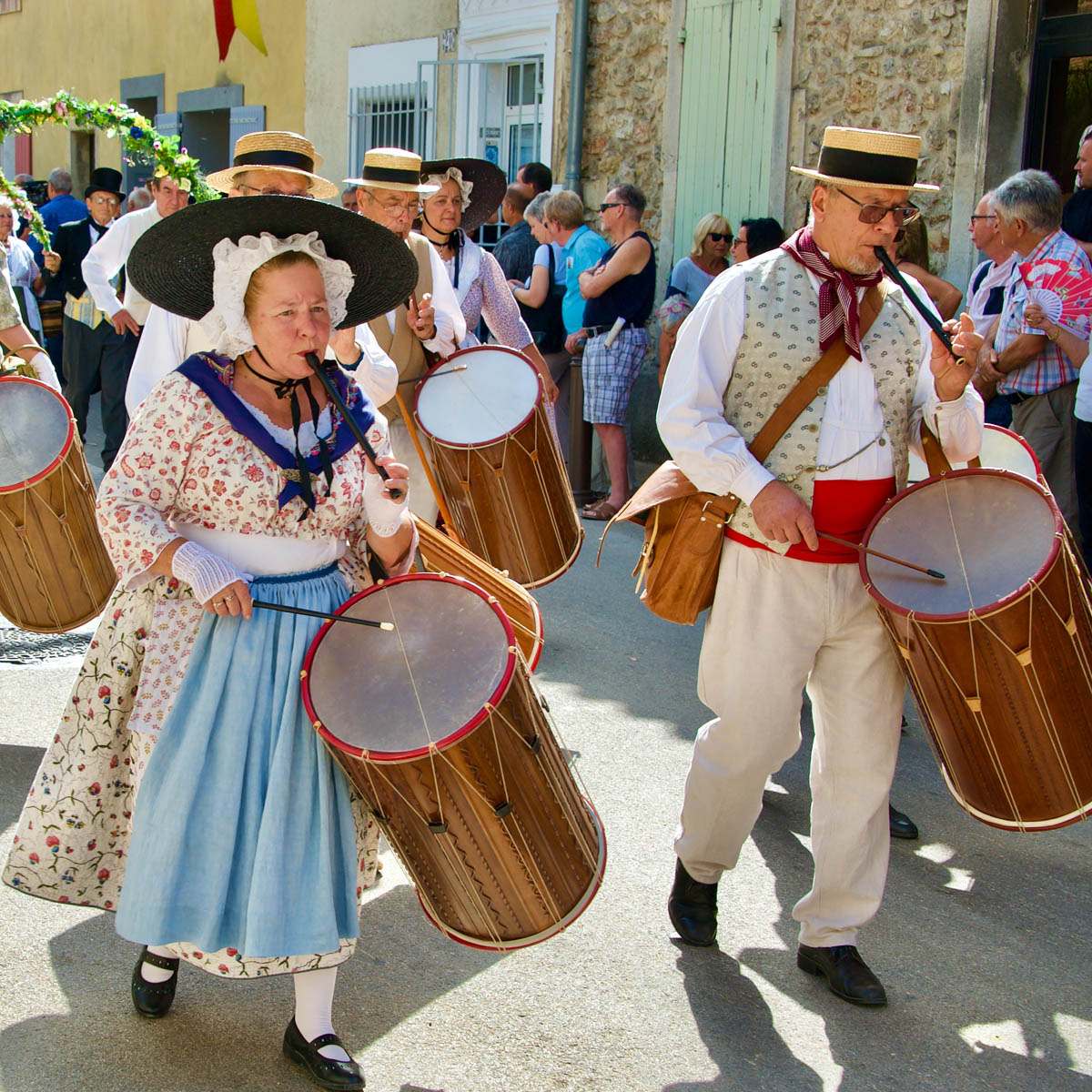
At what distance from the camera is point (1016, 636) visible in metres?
2.90

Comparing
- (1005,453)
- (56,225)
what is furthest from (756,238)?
(56,225)

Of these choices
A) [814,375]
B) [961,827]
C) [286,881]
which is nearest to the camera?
[286,881]

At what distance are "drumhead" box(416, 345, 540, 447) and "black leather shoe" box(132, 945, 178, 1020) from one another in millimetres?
2123

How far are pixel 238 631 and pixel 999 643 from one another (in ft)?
5.04

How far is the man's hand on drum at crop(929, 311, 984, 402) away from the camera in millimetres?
3084

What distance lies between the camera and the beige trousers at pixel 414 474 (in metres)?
5.00

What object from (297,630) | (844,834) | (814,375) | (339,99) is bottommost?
(844,834)

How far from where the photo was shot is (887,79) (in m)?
8.69

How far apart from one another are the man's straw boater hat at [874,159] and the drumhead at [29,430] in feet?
8.24

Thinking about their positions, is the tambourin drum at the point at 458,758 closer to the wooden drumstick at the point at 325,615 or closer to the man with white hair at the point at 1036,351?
the wooden drumstick at the point at 325,615

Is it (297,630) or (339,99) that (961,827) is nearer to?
(297,630)

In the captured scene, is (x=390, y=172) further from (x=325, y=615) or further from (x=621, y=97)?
(x=621, y=97)

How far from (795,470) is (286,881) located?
143cm

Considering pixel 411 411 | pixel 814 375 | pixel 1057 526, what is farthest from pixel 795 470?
pixel 411 411
